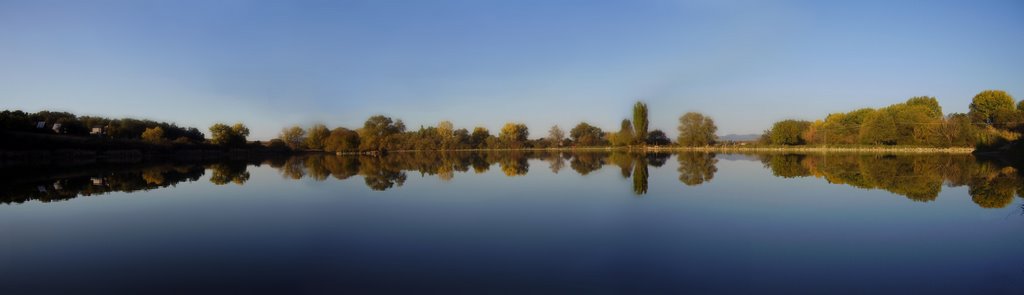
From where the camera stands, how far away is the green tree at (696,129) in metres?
65.2

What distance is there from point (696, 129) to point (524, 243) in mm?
64031

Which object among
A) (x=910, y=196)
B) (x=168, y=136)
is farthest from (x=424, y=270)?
(x=168, y=136)

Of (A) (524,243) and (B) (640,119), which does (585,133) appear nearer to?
(B) (640,119)

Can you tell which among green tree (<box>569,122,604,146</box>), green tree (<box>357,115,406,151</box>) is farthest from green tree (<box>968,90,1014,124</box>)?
green tree (<box>357,115,406,151</box>)

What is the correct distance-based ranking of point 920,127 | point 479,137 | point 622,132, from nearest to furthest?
1. point 920,127
2. point 622,132
3. point 479,137

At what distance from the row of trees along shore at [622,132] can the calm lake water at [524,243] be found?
4012 cm

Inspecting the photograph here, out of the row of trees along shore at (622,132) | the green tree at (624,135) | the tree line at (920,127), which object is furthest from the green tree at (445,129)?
the tree line at (920,127)

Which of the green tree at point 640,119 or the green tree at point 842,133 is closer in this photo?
the green tree at point 842,133

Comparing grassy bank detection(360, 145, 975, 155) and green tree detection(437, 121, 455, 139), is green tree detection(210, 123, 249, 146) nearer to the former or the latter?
green tree detection(437, 121, 455, 139)

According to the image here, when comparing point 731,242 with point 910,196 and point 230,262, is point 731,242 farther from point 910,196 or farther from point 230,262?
point 910,196

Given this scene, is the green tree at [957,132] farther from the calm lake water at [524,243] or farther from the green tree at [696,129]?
the calm lake water at [524,243]

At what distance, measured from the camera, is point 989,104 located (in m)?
57.3

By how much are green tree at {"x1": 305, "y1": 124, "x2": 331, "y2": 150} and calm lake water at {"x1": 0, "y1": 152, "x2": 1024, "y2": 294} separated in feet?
231

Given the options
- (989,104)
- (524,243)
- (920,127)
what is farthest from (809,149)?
(524,243)
